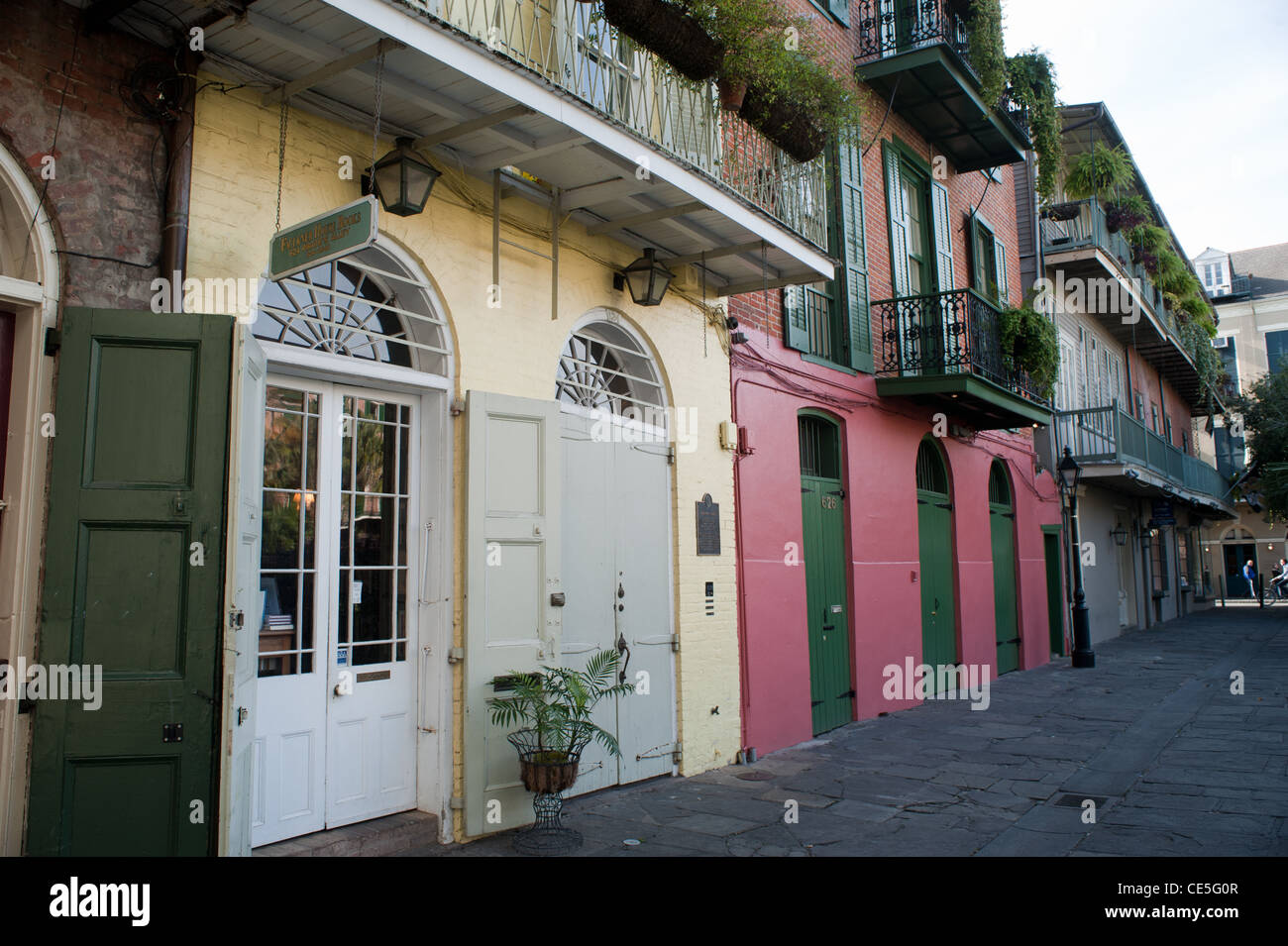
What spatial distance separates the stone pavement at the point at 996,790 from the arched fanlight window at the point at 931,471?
2.80 meters

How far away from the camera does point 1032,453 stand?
15.9m

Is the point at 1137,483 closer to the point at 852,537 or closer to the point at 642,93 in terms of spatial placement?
the point at 852,537

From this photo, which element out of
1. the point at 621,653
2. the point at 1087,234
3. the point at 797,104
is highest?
the point at 1087,234

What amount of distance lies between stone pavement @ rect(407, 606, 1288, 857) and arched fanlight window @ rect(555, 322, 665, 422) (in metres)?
2.95

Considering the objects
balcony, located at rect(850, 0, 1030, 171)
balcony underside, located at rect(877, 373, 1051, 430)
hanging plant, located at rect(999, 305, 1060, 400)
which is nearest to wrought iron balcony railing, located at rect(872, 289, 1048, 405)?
balcony underside, located at rect(877, 373, 1051, 430)

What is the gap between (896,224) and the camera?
1176cm

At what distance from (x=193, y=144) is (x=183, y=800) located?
3055 mm

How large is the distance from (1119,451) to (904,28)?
9.93 metres

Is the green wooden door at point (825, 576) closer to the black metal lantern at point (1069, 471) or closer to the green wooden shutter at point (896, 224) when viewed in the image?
the green wooden shutter at point (896, 224)

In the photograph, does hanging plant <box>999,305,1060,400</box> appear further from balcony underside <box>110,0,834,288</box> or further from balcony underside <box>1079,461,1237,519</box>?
balcony underside <box>110,0,834,288</box>

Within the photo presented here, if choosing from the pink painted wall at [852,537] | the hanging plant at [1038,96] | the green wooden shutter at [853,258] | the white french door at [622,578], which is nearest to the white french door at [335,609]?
the white french door at [622,578]

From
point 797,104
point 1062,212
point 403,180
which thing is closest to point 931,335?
point 797,104

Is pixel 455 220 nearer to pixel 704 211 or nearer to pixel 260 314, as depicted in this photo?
pixel 260 314

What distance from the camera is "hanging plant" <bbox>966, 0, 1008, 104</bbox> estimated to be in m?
11.7
